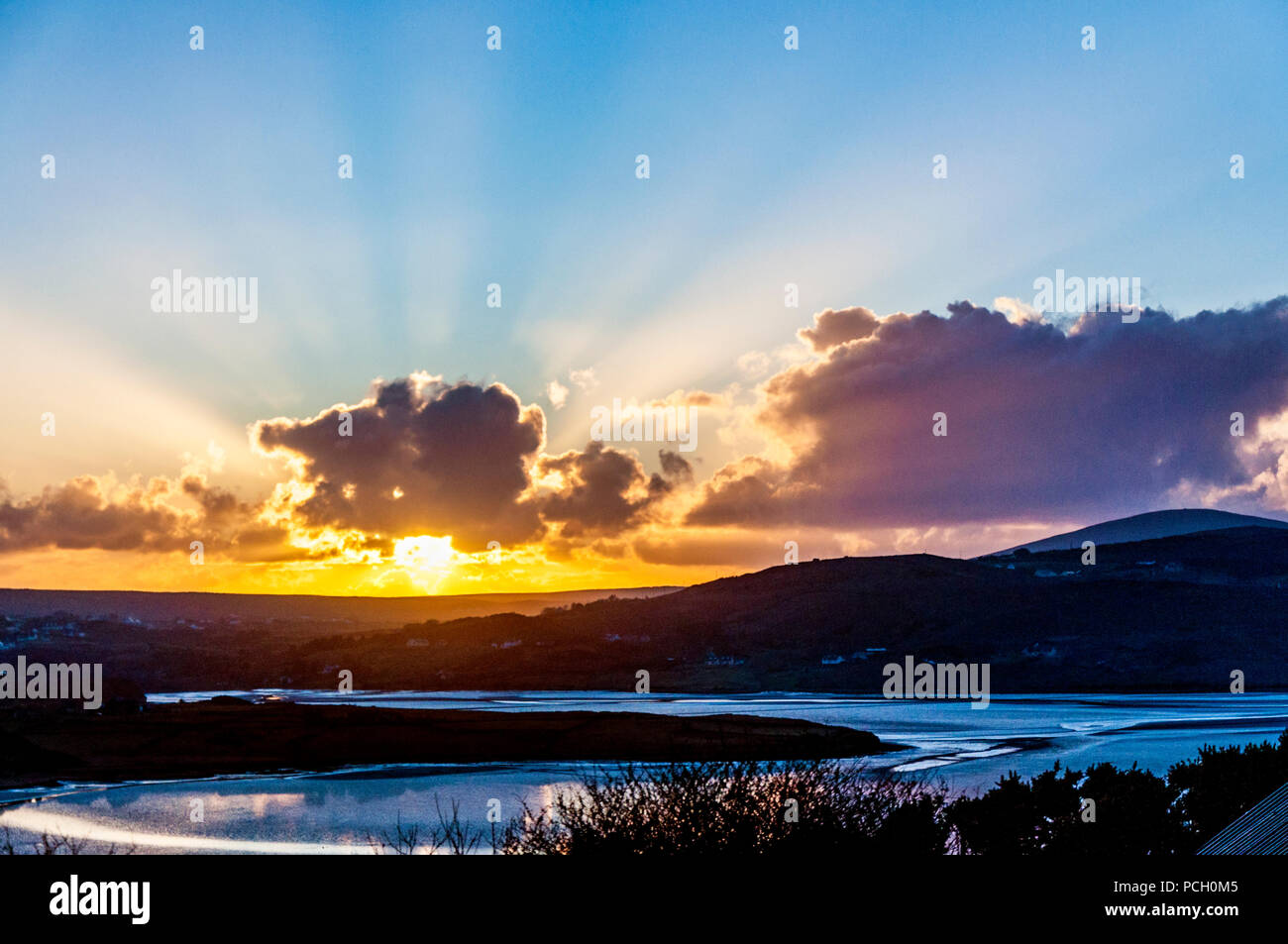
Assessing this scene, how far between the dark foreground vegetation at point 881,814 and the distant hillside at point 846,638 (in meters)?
106

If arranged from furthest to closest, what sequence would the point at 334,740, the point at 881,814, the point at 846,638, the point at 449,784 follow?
the point at 846,638
the point at 334,740
the point at 449,784
the point at 881,814

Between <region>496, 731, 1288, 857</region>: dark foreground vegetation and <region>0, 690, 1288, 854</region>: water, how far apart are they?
195 cm

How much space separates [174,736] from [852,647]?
309 ft

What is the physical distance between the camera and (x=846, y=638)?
139 metres

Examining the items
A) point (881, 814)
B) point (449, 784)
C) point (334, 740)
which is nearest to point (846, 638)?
point (334, 740)

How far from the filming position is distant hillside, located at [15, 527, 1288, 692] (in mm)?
125812

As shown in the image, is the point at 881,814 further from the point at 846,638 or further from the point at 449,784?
the point at 846,638

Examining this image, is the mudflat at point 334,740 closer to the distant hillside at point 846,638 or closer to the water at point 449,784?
the water at point 449,784

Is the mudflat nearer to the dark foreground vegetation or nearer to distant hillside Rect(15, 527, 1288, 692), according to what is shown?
the dark foreground vegetation

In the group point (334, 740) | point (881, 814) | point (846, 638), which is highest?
point (881, 814)

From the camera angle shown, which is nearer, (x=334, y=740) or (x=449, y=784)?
(x=449, y=784)

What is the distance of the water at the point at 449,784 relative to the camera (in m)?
33.0

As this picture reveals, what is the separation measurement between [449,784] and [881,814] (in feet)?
107
